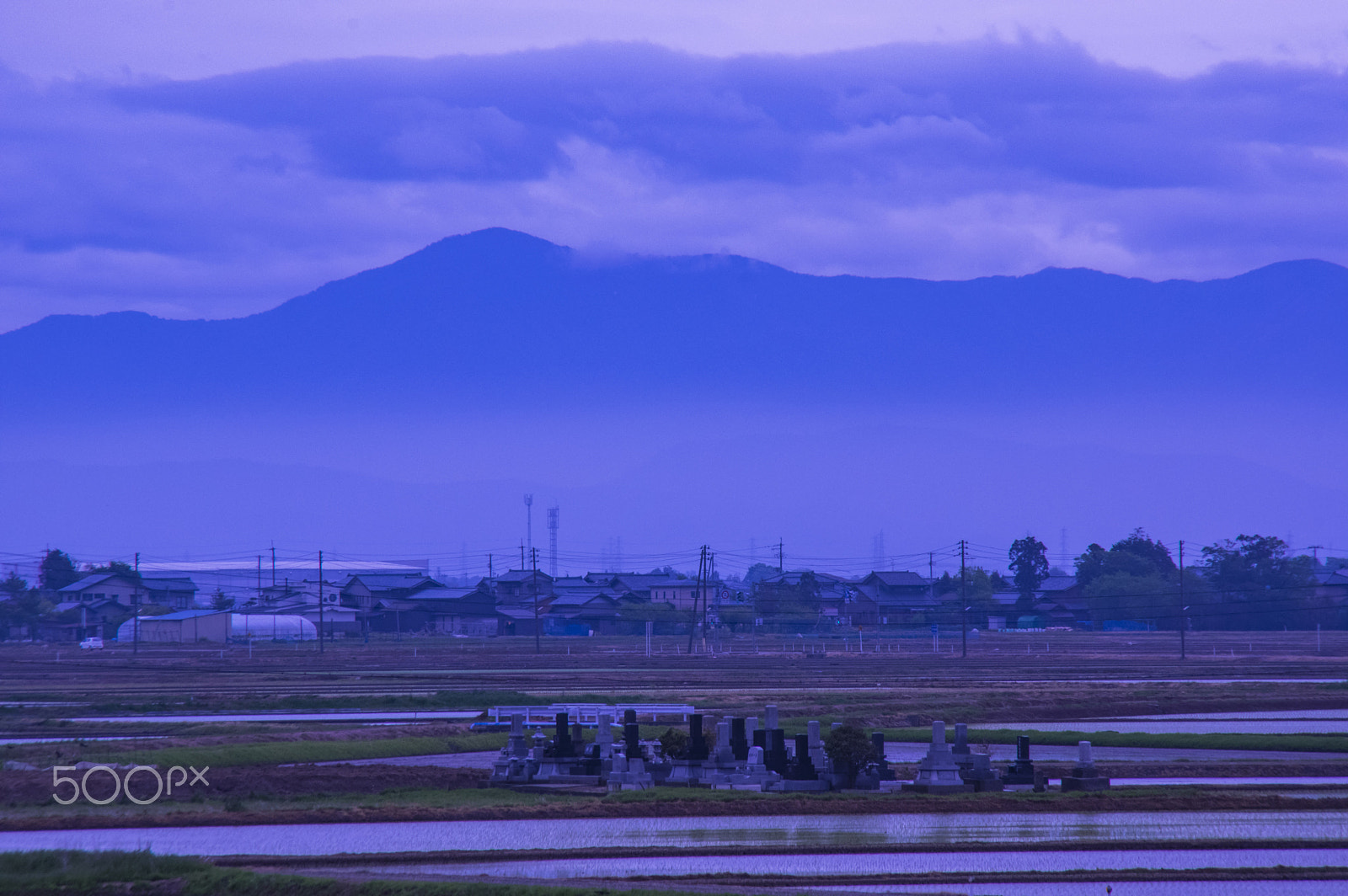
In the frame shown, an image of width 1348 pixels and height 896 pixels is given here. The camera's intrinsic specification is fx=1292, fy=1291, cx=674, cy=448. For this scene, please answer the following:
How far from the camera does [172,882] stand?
1570cm

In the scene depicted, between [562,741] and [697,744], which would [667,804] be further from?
[562,741]

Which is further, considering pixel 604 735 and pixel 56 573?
pixel 56 573

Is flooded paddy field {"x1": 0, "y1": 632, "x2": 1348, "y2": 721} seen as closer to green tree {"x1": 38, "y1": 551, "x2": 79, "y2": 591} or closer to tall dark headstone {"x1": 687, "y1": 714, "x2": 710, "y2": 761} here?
tall dark headstone {"x1": 687, "y1": 714, "x2": 710, "y2": 761}

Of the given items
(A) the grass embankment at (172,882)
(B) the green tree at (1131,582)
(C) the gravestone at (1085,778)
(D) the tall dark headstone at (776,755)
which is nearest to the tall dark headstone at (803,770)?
(D) the tall dark headstone at (776,755)

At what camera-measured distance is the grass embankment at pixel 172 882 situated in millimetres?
15023

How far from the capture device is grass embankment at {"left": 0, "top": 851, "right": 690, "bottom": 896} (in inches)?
591

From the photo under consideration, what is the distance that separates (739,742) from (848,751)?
7.63ft

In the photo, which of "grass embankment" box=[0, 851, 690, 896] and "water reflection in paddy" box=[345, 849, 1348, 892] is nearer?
"grass embankment" box=[0, 851, 690, 896]

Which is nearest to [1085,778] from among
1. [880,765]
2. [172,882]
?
[880,765]

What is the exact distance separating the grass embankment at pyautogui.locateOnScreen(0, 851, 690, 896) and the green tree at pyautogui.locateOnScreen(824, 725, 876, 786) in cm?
922

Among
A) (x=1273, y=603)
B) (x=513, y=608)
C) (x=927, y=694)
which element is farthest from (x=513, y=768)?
(x=1273, y=603)

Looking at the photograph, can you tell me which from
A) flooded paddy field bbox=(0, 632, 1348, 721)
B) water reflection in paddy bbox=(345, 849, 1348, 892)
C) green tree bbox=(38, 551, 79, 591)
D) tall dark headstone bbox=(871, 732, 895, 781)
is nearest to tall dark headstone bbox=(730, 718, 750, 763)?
tall dark headstone bbox=(871, 732, 895, 781)

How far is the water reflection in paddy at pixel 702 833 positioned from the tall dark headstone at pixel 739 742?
3.52m

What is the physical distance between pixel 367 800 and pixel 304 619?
9577cm
